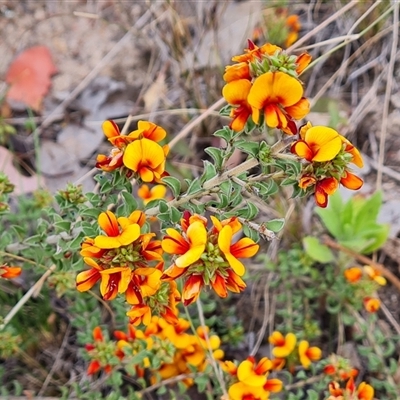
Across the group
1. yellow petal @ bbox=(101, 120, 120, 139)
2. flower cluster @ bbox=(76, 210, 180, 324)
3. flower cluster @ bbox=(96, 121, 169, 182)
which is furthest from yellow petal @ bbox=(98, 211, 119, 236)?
yellow petal @ bbox=(101, 120, 120, 139)

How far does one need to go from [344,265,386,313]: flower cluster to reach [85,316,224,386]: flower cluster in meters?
0.65

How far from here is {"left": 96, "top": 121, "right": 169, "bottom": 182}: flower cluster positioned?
5.12ft

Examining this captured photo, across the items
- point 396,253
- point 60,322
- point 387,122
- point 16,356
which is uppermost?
point 387,122

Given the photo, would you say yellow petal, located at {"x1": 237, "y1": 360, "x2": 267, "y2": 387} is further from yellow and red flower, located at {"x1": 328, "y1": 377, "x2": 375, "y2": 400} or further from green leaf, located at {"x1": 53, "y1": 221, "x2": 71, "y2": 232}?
green leaf, located at {"x1": 53, "y1": 221, "x2": 71, "y2": 232}

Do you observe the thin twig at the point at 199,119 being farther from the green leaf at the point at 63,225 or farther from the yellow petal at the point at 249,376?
the yellow petal at the point at 249,376

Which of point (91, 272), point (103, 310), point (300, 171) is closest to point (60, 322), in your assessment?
point (103, 310)

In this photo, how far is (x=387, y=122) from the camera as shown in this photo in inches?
119

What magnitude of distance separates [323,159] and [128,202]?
0.62m

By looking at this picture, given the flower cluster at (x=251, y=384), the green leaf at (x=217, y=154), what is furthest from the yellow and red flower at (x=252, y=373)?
the green leaf at (x=217, y=154)

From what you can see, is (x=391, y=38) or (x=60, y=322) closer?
(x=60, y=322)

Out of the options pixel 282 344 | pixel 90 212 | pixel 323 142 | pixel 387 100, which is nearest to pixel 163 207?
pixel 90 212

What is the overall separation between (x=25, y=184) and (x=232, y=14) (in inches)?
62.3

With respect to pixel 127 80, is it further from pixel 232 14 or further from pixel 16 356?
pixel 16 356

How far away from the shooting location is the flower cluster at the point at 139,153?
1.56 metres
